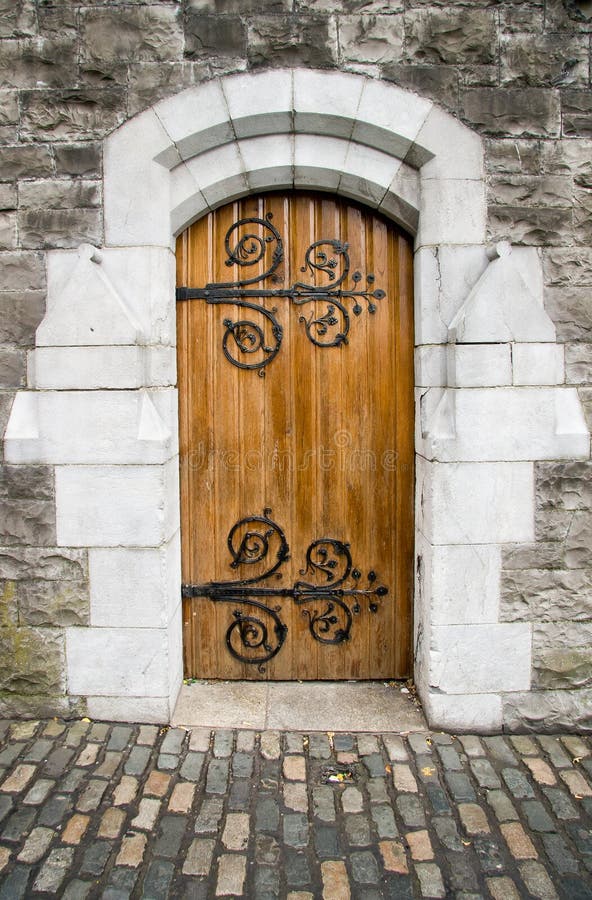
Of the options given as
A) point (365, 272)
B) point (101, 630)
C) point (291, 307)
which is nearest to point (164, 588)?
point (101, 630)

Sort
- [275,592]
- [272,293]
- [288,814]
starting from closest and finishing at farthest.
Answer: [288,814] < [272,293] < [275,592]

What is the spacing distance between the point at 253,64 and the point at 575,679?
3088 millimetres

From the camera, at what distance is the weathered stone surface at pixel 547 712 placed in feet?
9.23

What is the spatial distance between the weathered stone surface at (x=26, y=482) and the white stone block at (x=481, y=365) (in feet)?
6.14

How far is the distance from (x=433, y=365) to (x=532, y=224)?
2.44ft

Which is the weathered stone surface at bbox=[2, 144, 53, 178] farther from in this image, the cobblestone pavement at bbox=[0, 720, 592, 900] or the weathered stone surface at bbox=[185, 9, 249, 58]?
the cobblestone pavement at bbox=[0, 720, 592, 900]

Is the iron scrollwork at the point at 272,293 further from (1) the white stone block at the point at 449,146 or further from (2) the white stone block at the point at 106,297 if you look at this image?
(1) the white stone block at the point at 449,146

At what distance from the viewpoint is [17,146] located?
9.13 ft

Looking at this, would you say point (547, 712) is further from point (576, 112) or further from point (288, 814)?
point (576, 112)

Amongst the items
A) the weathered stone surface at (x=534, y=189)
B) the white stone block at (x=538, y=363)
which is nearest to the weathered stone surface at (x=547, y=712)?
the white stone block at (x=538, y=363)

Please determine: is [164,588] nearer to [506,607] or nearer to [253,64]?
[506,607]

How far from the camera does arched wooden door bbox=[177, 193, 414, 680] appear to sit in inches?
119

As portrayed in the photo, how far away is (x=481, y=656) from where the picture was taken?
2.81m

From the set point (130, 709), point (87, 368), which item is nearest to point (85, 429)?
point (87, 368)
